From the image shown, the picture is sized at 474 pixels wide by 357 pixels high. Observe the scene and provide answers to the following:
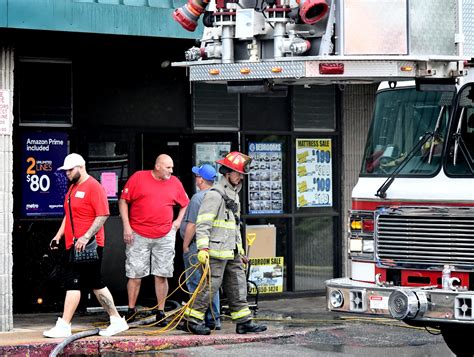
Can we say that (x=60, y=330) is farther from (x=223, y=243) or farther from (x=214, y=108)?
(x=214, y=108)

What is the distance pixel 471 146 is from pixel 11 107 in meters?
5.28

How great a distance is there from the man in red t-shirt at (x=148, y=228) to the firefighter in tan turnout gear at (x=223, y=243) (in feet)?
3.43

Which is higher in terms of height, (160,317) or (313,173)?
(313,173)

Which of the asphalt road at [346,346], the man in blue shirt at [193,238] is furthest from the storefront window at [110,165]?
the asphalt road at [346,346]

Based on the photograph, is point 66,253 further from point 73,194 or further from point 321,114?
point 321,114

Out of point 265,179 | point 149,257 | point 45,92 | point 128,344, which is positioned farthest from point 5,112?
point 265,179

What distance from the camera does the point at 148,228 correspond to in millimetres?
14758

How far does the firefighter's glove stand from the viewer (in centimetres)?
1326

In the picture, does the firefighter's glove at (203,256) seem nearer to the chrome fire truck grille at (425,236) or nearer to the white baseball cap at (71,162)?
the white baseball cap at (71,162)

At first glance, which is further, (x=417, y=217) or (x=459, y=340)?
(x=459, y=340)

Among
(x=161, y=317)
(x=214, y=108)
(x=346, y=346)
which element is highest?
(x=214, y=108)

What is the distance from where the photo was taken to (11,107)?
14.1m

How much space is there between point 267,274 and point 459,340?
5083 mm

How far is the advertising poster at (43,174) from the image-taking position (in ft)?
50.7
